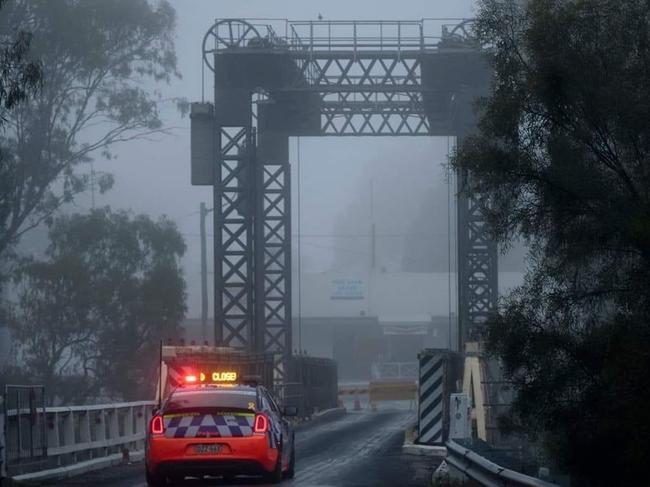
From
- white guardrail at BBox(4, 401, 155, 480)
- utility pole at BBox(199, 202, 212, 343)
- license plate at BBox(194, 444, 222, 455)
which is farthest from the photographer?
utility pole at BBox(199, 202, 212, 343)

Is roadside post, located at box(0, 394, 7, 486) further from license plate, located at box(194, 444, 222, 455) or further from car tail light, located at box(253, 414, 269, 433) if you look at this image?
car tail light, located at box(253, 414, 269, 433)

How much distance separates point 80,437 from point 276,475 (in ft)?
23.9

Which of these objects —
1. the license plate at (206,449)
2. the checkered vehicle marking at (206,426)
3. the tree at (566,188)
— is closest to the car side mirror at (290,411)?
the checkered vehicle marking at (206,426)

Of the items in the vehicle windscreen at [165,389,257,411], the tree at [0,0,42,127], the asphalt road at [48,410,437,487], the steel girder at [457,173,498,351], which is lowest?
the asphalt road at [48,410,437,487]

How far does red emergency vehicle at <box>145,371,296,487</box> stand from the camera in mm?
16828

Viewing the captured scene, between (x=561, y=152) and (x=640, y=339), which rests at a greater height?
(x=561, y=152)

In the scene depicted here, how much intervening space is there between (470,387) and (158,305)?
2975 centimetres

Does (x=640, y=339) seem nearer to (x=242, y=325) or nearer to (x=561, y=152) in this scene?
(x=561, y=152)

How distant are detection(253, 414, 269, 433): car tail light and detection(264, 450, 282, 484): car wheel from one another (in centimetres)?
55

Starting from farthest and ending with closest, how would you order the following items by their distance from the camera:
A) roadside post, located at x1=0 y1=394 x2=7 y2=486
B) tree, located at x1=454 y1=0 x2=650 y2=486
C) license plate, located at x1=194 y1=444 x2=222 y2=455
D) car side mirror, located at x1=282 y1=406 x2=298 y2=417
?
car side mirror, located at x1=282 y1=406 x2=298 y2=417 < roadside post, located at x1=0 y1=394 x2=7 y2=486 < license plate, located at x1=194 y1=444 x2=222 y2=455 < tree, located at x1=454 y1=0 x2=650 y2=486

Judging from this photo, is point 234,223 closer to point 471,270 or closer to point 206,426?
point 471,270

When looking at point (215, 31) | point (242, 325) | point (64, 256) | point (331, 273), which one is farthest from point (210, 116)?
point (331, 273)

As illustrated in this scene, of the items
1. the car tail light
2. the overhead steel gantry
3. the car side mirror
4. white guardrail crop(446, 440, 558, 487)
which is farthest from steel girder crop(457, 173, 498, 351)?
the car tail light

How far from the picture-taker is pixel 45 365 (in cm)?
5169
